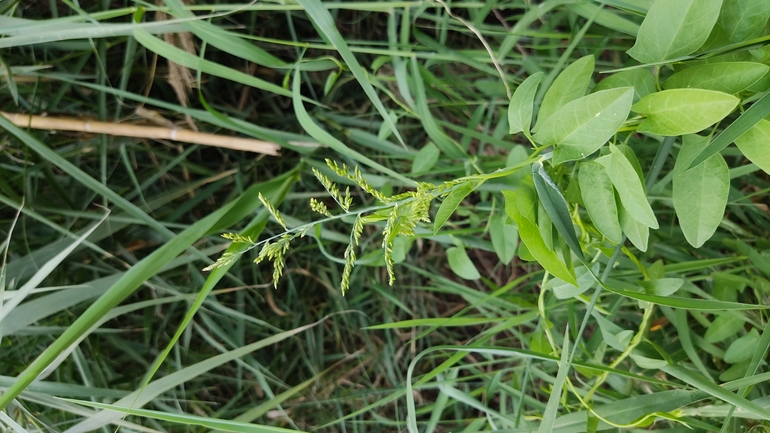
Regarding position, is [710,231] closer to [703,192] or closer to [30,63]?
[703,192]

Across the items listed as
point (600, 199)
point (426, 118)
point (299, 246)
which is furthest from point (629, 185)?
point (299, 246)

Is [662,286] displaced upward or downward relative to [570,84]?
downward

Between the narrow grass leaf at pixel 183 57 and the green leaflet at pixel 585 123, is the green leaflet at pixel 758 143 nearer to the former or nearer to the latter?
the green leaflet at pixel 585 123

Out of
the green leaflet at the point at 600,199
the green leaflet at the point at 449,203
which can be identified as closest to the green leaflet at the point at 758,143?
the green leaflet at the point at 600,199

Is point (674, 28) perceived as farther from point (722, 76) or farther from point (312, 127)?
point (312, 127)

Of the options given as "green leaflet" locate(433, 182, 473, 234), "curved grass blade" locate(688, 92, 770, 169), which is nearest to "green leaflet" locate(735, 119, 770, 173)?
"curved grass blade" locate(688, 92, 770, 169)

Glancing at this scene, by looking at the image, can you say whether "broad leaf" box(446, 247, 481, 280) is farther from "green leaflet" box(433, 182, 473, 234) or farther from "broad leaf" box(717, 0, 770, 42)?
"broad leaf" box(717, 0, 770, 42)
